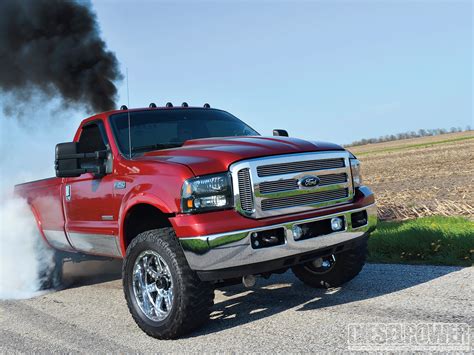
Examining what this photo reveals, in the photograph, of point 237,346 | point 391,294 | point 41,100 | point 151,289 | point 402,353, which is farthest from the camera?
point 41,100

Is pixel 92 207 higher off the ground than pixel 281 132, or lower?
lower

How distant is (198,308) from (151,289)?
21.9 inches

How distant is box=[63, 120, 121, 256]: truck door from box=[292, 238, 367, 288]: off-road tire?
1982 millimetres

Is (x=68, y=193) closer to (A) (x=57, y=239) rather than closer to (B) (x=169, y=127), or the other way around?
(A) (x=57, y=239)

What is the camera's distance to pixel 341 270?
509cm

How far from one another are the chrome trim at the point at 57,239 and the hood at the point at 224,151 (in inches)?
71.3

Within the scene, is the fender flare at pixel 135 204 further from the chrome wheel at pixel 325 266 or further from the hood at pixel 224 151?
the chrome wheel at pixel 325 266

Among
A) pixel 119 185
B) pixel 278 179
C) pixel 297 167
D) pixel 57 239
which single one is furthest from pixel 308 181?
pixel 57 239

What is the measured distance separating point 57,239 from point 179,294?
274cm

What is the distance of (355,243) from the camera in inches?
177

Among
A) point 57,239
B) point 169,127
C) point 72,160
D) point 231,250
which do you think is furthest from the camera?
point 57,239

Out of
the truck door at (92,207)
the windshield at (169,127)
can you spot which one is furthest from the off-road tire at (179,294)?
the windshield at (169,127)

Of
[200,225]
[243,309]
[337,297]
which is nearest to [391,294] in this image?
[337,297]

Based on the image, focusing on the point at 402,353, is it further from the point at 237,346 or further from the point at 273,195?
the point at 273,195
